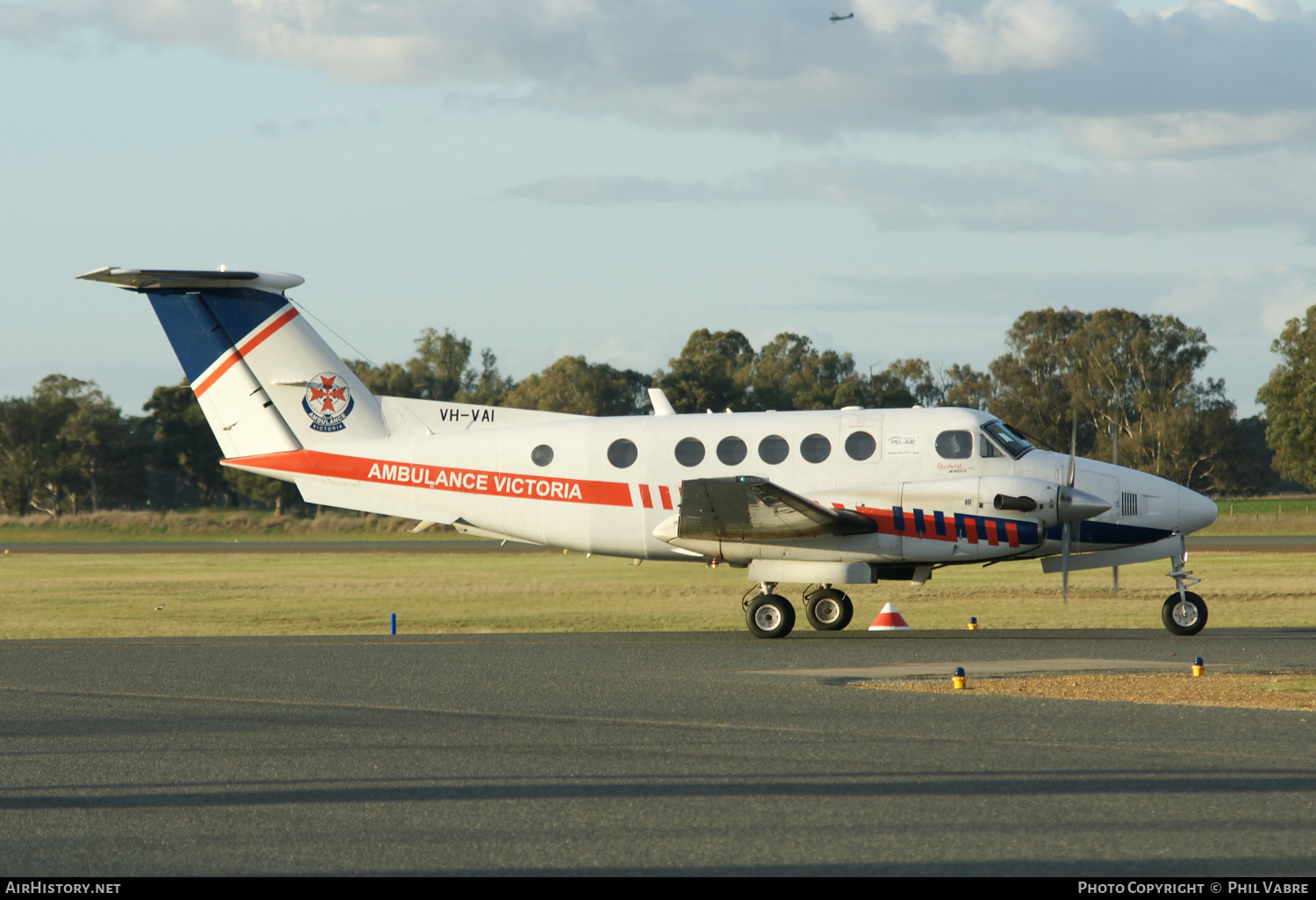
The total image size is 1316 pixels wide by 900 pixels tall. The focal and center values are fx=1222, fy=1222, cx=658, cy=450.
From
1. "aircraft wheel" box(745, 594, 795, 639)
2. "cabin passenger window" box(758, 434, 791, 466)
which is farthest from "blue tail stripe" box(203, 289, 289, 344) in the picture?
"aircraft wheel" box(745, 594, 795, 639)

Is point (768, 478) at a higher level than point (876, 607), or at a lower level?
higher

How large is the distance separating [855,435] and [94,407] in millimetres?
84126

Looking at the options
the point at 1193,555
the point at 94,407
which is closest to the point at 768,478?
the point at 1193,555

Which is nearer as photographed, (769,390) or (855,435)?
(855,435)

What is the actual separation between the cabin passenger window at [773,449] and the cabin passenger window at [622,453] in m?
1.84

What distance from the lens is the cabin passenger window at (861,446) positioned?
1722cm

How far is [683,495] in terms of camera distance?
54.1ft

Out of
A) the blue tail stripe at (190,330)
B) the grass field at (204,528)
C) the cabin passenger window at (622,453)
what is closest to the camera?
the cabin passenger window at (622,453)

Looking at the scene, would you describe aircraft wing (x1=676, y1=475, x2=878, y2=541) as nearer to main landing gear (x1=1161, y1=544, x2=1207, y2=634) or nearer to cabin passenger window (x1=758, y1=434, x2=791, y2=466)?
cabin passenger window (x1=758, y1=434, x2=791, y2=466)

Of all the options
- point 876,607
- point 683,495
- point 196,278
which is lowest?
point 876,607

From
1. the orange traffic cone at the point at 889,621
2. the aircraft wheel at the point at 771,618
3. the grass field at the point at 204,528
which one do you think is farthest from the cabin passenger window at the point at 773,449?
the grass field at the point at 204,528

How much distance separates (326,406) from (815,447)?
24.8ft

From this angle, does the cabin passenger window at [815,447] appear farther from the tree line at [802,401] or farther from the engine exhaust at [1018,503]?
the tree line at [802,401]

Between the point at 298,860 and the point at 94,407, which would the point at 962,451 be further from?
the point at 94,407
